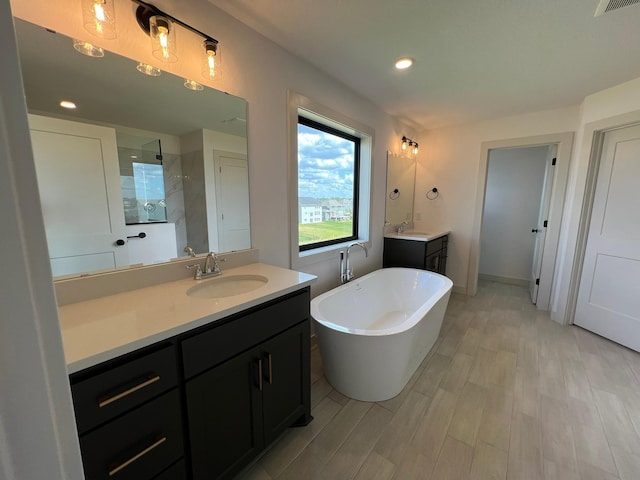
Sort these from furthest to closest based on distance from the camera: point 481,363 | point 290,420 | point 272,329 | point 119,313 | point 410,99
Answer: point 410,99
point 481,363
point 290,420
point 272,329
point 119,313

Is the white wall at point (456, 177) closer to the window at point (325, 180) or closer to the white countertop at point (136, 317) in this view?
the window at point (325, 180)

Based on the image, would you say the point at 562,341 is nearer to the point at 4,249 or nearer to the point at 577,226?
the point at 577,226

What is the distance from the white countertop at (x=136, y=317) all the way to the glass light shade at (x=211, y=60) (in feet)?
3.80

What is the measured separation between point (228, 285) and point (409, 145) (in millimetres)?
3115

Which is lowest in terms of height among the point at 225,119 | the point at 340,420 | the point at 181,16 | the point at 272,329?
the point at 340,420

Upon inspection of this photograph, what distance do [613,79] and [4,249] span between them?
12.2 ft

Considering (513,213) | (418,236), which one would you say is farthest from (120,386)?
(513,213)

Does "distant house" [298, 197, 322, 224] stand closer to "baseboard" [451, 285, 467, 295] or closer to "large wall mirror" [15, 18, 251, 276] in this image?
"large wall mirror" [15, 18, 251, 276]

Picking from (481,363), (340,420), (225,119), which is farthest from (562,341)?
(225,119)

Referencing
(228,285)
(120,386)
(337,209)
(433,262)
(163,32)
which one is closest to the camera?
(120,386)

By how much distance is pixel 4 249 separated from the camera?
309mm

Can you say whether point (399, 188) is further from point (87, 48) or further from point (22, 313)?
point (22, 313)

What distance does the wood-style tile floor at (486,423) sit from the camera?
1.34 meters

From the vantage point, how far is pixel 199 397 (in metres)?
1.00
